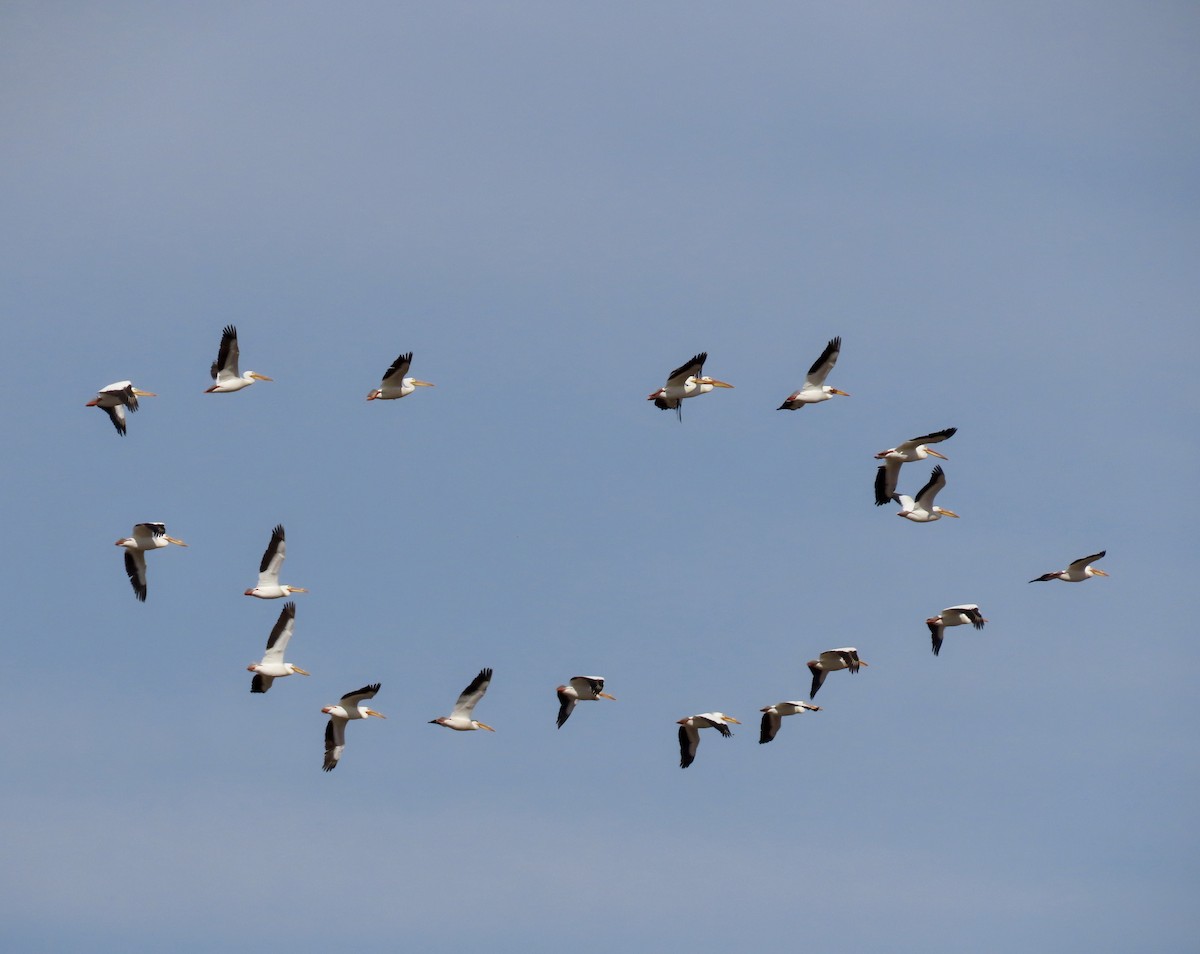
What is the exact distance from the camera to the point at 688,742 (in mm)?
46688

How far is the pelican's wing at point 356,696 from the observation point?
43750 mm

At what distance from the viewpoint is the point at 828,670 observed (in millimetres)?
46344

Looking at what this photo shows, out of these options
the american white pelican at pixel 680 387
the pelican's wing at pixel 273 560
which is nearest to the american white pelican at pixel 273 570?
the pelican's wing at pixel 273 560

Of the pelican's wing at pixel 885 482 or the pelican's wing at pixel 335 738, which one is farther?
the pelican's wing at pixel 885 482

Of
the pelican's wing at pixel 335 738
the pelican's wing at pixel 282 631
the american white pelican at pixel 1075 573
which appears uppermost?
the american white pelican at pixel 1075 573

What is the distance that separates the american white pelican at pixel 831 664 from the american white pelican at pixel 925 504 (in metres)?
4.67

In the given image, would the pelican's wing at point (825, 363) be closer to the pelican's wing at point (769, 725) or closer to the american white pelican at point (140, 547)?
the pelican's wing at point (769, 725)

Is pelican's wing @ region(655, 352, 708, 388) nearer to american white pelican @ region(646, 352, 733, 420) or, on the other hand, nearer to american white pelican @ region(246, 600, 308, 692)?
american white pelican @ region(646, 352, 733, 420)

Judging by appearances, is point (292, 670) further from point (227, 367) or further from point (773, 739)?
point (773, 739)

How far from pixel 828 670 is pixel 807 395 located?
6.68 meters

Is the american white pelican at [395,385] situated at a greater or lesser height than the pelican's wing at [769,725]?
greater

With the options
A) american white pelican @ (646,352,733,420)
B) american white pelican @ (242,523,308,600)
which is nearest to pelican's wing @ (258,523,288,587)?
american white pelican @ (242,523,308,600)

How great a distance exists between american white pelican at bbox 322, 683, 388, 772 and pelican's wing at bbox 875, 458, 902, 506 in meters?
13.5

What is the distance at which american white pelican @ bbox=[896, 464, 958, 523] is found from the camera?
159 feet
